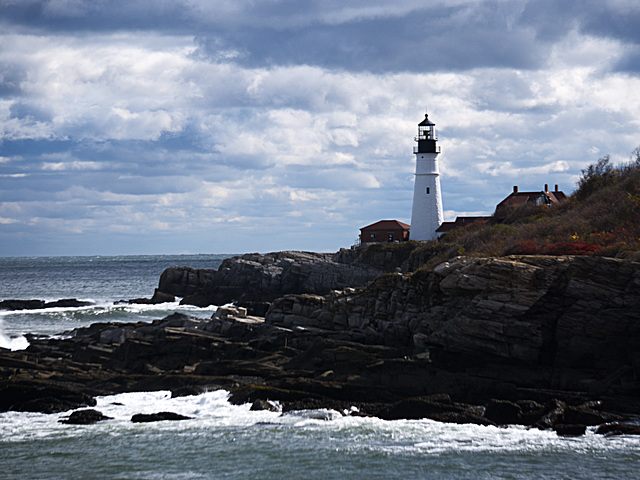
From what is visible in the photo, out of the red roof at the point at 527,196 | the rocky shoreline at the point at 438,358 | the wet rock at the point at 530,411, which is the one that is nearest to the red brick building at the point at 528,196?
the red roof at the point at 527,196

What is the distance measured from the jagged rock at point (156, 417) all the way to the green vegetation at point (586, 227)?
1311 cm

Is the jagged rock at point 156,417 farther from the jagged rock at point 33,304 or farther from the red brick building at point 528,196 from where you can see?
the red brick building at point 528,196

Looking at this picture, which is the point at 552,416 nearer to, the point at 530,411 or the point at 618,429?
the point at 530,411

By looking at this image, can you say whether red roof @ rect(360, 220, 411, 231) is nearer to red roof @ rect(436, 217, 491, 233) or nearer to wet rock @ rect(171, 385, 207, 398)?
red roof @ rect(436, 217, 491, 233)

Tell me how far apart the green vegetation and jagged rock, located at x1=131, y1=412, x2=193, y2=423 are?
1311cm

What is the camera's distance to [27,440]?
45.4 feet

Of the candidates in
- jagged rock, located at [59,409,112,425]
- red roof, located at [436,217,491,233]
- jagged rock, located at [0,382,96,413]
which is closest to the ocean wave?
jagged rock, located at [0,382,96,413]

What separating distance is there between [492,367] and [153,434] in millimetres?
9000

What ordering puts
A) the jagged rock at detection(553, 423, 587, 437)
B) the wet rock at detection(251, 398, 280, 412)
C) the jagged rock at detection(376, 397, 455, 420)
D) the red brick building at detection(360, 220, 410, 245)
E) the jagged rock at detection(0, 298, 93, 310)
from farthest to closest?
the red brick building at detection(360, 220, 410, 245), the jagged rock at detection(0, 298, 93, 310), the wet rock at detection(251, 398, 280, 412), the jagged rock at detection(376, 397, 455, 420), the jagged rock at detection(553, 423, 587, 437)

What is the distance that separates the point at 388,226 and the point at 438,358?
162 ft

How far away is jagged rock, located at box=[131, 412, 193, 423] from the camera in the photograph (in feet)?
50.1

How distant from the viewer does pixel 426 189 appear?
2253 inches

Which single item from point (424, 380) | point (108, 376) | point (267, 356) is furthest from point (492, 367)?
point (108, 376)

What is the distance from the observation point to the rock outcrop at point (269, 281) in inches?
1865
